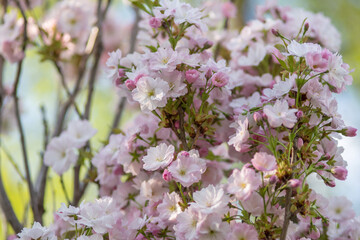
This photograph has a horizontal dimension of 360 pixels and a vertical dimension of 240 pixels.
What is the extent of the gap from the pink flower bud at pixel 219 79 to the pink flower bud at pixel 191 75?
0.10 ft

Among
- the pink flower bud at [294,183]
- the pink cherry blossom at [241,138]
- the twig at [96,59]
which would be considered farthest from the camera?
the twig at [96,59]

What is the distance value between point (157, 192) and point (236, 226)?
0.23m

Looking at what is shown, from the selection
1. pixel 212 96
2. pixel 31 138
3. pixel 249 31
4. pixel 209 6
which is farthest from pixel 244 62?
pixel 31 138

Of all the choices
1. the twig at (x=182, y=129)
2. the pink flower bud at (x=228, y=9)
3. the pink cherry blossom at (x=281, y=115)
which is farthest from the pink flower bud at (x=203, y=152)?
Result: the pink flower bud at (x=228, y=9)

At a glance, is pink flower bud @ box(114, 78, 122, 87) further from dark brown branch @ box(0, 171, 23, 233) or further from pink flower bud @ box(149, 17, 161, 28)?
dark brown branch @ box(0, 171, 23, 233)

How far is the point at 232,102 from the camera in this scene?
0.96 metres

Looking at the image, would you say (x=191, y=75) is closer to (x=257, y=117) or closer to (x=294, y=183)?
(x=257, y=117)

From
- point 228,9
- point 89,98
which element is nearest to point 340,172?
point 89,98

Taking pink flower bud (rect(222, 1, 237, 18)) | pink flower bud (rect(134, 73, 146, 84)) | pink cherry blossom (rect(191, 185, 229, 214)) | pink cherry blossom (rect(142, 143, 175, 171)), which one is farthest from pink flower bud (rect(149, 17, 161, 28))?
pink flower bud (rect(222, 1, 237, 18))

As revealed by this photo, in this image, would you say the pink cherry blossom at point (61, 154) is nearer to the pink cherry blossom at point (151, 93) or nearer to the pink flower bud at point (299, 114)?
the pink cherry blossom at point (151, 93)

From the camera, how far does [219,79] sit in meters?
0.83

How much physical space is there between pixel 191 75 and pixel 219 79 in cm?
5

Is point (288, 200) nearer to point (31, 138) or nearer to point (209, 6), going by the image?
point (209, 6)

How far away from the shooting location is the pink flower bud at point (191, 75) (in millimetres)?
809
